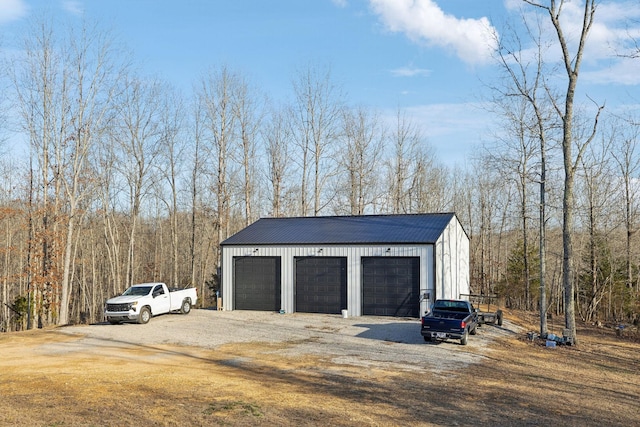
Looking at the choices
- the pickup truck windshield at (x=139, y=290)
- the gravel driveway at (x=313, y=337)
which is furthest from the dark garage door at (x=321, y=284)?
the pickup truck windshield at (x=139, y=290)

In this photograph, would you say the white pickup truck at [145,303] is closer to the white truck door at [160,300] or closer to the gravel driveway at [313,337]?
the white truck door at [160,300]

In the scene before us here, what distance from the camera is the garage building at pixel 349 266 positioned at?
78.0ft

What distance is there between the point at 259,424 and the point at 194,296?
18.5 metres

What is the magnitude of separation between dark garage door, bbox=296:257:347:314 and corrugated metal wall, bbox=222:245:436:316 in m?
0.28

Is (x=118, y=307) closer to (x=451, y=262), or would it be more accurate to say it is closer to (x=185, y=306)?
(x=185, y=306)

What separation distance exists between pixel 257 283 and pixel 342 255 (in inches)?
202

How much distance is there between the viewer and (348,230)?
27062 mm

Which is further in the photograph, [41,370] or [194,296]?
[194,296]

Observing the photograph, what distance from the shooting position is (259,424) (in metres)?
8.26

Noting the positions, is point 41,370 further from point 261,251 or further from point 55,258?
Answer: point 55,258

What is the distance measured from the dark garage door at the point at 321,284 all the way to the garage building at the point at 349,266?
51 millimetres

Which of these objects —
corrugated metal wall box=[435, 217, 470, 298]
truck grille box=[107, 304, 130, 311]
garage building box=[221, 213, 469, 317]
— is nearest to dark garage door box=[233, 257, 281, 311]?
garage building box=[221, 213, 469, 317]

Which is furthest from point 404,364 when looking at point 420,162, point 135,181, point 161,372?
point 420,162

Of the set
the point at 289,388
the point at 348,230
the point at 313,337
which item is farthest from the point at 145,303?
the point at 289,388
